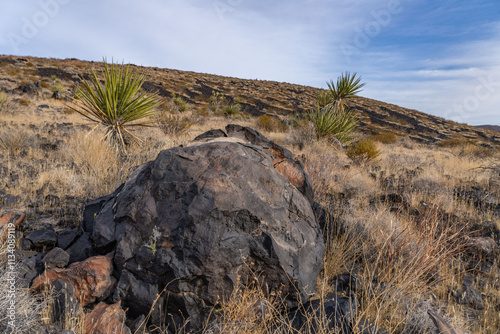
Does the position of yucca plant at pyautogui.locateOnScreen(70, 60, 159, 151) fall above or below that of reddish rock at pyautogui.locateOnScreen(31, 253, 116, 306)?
above

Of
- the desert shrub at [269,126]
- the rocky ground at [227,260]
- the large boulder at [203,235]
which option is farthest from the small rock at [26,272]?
the desert shrub at [269,126]

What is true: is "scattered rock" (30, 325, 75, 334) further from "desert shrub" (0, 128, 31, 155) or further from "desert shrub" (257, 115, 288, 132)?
"desert shrub" (257, 115, 288, 132)

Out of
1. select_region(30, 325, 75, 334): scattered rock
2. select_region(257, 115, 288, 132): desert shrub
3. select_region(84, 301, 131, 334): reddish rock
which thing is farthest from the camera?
select_region(257, 115, 288, 132): desert shrub

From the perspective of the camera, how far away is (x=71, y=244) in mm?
3102

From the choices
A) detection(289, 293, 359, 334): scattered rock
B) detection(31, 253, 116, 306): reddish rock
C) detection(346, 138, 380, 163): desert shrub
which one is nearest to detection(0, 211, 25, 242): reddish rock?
detection(31, 253, 116, 306): reddish rock

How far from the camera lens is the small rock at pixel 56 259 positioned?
2.64m

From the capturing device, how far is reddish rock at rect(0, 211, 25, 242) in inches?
118

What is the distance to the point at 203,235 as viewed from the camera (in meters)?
2.40

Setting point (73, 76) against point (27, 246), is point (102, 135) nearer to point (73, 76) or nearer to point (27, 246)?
point (27, 246)

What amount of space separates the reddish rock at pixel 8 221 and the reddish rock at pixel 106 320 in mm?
1674

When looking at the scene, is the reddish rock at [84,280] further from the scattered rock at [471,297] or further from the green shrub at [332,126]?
the green shrub at [332,126]

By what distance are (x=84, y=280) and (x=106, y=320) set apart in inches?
19.4

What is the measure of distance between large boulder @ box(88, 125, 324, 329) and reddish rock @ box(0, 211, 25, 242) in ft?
3.61

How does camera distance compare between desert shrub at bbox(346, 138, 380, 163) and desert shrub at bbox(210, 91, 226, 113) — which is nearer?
desert shrub at bbox(346, 138, 380, 163)
